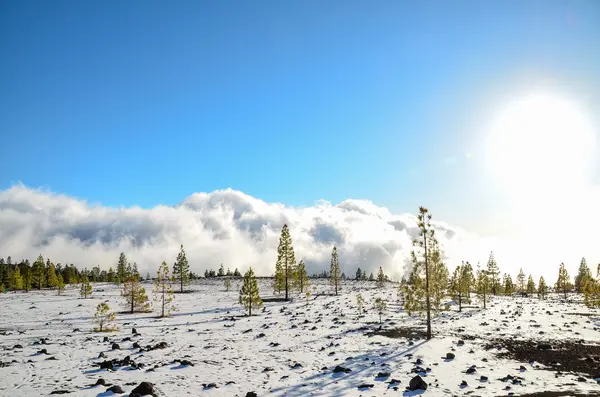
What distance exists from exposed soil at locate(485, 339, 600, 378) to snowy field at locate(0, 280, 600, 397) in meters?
0.12

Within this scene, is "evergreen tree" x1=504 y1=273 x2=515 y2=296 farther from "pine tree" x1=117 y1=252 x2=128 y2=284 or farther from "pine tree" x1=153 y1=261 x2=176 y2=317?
"pine tree" x1=117 y1=252 x2=128 y2=284

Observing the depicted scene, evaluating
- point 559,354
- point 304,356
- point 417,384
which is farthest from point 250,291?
point 559,354

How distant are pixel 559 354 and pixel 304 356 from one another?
22.2 metres

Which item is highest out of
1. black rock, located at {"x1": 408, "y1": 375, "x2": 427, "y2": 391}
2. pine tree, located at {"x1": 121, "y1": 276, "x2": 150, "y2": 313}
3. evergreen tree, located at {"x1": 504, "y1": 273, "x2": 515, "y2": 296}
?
black rock, located at {"x1": 408, "y1": 375, "x2": 427, "y2": 391}

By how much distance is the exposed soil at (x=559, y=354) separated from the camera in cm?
2436

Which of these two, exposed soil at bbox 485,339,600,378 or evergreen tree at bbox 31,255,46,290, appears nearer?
exposed soil at bbox 485,339,600,378

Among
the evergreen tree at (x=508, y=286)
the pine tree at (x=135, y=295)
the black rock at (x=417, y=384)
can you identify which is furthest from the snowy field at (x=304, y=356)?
the evergreen tree at (x=508, y=286)

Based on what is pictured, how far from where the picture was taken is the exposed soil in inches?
959

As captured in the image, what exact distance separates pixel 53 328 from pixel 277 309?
107ft

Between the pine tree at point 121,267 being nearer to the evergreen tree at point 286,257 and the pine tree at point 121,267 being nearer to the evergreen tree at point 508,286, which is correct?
the evergreen tree at point 286,257

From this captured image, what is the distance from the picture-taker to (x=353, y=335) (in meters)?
36.6

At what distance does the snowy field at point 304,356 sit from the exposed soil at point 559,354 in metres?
0.12

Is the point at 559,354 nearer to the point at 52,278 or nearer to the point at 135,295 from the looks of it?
the point at 135,295

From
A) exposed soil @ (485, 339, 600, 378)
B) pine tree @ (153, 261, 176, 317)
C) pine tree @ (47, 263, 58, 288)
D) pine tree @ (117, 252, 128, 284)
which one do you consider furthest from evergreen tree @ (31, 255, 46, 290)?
exposed soil @ (485, 339, 600, 378)
